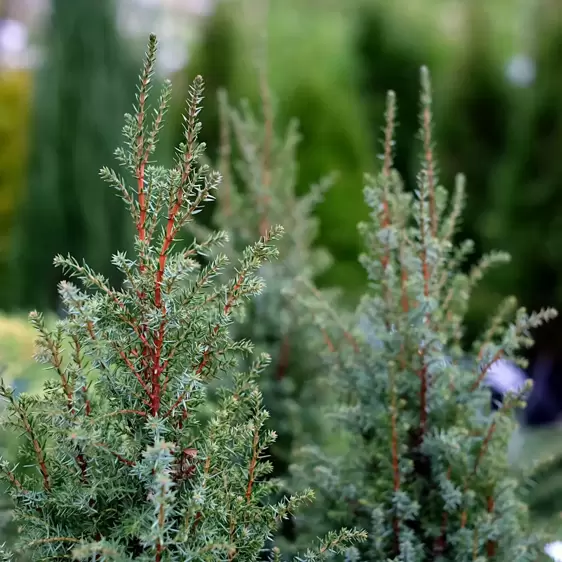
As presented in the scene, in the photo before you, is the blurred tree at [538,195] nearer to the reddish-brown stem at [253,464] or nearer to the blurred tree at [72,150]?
the blurred tree at [72,150]

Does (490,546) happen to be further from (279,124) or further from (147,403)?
(279,124)

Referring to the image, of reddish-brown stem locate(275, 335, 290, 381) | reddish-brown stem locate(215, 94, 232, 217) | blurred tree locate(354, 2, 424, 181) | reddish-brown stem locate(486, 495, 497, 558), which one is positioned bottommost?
reddish-brown stem locate(486, 495, 497, 558)

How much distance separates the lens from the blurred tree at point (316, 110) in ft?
13.1

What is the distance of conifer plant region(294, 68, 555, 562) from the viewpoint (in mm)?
1303

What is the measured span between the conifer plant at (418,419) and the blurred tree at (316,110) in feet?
8.06

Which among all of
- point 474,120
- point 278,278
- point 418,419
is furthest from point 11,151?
point 418,419

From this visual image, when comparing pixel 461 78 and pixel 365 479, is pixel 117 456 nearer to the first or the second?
pixel 365 479

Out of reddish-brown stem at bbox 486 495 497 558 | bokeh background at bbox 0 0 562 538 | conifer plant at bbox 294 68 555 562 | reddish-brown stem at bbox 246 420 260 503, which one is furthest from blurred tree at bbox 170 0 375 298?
reddish-brown stem at bbox 246 420 260 503

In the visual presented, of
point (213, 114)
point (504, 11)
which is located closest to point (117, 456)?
point (213, 114)

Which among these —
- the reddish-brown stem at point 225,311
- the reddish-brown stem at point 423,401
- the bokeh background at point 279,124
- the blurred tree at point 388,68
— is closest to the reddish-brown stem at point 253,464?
the reddish-brown stem at point 225,311

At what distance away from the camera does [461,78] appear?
478cm

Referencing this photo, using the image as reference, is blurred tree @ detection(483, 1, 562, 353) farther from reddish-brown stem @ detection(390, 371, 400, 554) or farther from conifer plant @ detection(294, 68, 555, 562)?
reddish-brown stem @ detection(390, 371, 400, 554)

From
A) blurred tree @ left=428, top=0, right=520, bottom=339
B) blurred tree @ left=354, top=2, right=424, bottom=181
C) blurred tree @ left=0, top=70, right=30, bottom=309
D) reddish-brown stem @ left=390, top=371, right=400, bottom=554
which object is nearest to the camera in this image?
reddish-brown stem @ left=390, top=371, right=400, bottom=554

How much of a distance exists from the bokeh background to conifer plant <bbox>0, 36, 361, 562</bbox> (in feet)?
9.34
